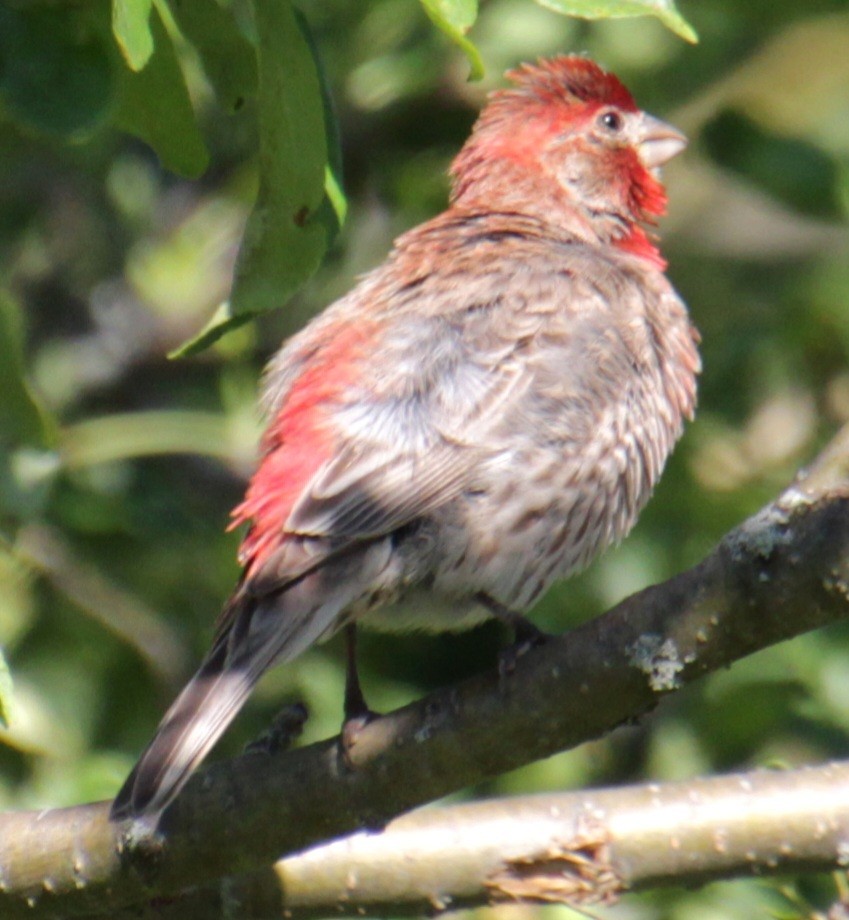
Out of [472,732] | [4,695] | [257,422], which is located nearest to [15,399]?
[4,695]

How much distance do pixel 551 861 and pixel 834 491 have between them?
1.50m

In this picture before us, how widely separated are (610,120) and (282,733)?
10.3ft

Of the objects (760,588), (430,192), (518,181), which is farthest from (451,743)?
(430,192)

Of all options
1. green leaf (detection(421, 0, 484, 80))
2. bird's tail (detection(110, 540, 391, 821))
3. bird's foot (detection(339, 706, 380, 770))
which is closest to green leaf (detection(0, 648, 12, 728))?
bird's tail (detection(110, 540, 391, 821))

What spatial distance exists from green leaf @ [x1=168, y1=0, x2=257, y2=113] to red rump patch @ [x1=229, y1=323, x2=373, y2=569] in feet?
4.07

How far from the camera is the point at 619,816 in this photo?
14.4 ft

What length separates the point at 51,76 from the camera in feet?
9.96

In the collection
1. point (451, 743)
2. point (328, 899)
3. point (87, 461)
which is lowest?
point (87, 461)

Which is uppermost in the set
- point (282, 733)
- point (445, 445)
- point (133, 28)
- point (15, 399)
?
point (133, 28)

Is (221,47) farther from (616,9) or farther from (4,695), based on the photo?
(4,695)

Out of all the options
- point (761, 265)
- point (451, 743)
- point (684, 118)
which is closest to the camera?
point (451, 743)

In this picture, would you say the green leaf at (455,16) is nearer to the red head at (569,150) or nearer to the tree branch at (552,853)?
the tree branch at (552,853)

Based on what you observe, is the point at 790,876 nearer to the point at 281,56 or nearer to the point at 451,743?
the point at 451,743

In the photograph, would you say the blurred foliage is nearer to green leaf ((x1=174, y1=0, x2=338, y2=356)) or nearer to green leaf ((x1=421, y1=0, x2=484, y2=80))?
green leaf ((x1=174, y1=0, x2=338, y2=356))
